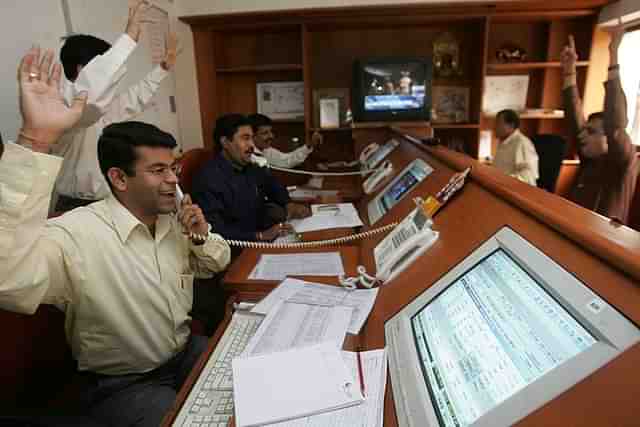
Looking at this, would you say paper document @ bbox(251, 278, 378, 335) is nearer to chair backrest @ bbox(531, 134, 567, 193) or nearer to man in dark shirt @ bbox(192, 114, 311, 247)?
man in dark shirt @ bbox(192, 114, 311, 247)

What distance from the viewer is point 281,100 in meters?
3.88

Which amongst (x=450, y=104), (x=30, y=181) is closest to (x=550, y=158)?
(x=450, y=104)

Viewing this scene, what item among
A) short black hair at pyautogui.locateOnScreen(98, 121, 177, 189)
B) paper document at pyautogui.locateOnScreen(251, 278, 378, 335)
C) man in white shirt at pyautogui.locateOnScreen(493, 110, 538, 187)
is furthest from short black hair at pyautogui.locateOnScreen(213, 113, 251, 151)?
man in white shirt at pyautogui.locateOnScreen(493, 110, 538, 187)

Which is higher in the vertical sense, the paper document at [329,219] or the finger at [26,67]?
the finger at [26,67]

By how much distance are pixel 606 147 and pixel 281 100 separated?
273 cm

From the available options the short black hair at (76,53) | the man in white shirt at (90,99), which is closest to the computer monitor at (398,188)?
the man in white shirt at (90,99)

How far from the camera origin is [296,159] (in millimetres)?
3494

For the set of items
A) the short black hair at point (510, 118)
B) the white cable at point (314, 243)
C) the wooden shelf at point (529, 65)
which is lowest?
the white cable at point (314, 243)

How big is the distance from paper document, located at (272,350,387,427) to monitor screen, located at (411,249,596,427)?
0.30ft

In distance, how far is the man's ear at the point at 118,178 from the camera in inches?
45.0

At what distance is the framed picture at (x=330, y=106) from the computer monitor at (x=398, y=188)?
1839 millimetres

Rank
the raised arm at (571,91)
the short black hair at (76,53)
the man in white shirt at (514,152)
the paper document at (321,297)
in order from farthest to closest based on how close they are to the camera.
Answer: the man in white shirt at (514,152) → the raised arm at (571,91) → the short black hair at (76,53) → the paper document at (321,297)

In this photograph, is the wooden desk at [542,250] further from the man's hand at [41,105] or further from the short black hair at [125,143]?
the man's hand at [41,105]

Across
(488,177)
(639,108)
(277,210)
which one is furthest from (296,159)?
Answer: (639,108)
